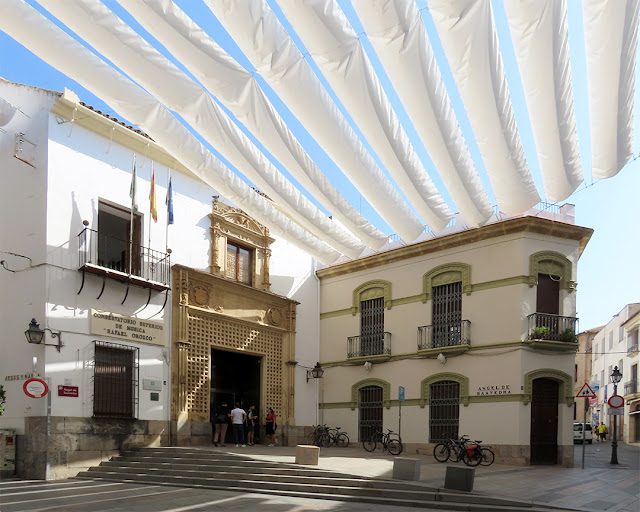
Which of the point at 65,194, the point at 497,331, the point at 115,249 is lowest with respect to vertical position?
the point at 497,331

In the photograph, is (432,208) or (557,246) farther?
(557,246)

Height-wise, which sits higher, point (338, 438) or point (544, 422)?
point (544, 422)

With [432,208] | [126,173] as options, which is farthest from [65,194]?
[432,208]

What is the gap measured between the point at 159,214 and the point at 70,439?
22.1ft

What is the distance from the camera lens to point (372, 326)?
23.3 m

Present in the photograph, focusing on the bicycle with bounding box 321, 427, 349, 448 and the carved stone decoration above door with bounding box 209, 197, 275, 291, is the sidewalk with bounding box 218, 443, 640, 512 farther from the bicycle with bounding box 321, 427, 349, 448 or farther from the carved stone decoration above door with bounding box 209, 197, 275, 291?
the carved stone decoration above door with bounding box 209, 197, 275, 291

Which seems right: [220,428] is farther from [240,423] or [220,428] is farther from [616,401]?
[616,401]

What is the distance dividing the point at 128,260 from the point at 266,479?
7.57 m

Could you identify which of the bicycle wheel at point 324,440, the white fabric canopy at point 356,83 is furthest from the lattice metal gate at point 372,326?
the white fabric canopy at point 356,83

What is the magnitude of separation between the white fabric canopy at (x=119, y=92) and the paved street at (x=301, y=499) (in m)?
6.51

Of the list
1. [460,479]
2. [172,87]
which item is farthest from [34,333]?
[460,479]

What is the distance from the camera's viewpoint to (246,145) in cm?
1246

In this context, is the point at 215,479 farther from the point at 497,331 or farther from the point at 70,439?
the point at 497,331

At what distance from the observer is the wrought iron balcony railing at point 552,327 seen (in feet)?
62.2
